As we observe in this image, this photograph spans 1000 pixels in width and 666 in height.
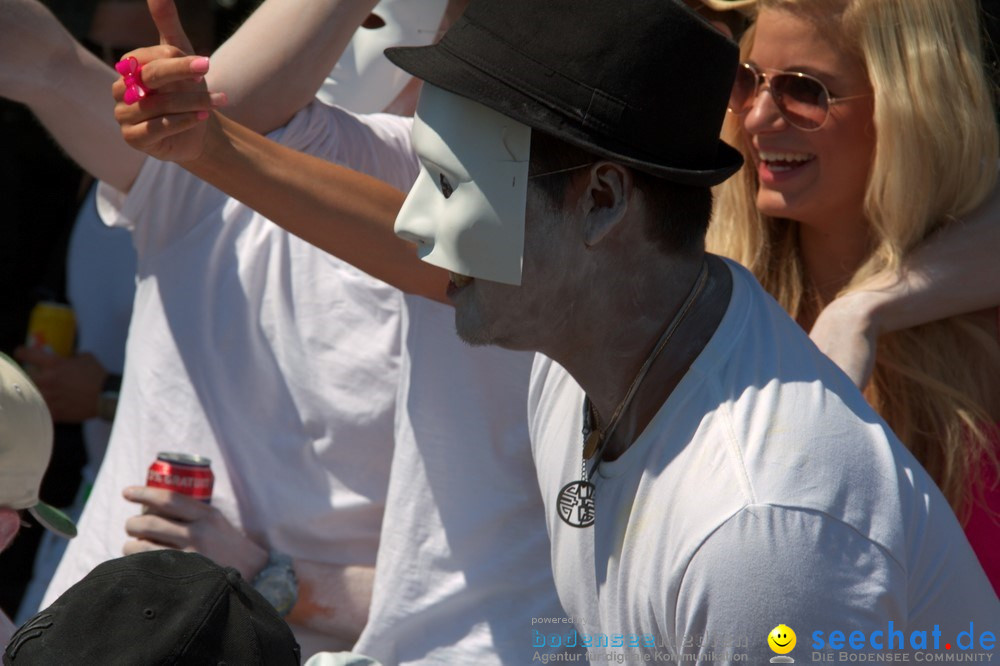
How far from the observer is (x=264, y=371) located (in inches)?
93.9

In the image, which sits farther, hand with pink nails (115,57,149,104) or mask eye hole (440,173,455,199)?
hand with pink nails (115,57,149,104)

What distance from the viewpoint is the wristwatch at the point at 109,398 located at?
3234 millimetres

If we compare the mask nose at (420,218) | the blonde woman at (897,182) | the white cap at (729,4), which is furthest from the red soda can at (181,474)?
the white cap at (729,4)

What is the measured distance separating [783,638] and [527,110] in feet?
2.41

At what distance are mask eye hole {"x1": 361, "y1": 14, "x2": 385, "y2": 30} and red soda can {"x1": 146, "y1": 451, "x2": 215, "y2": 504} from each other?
1.09 m

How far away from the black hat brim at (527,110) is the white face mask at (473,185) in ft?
0.15

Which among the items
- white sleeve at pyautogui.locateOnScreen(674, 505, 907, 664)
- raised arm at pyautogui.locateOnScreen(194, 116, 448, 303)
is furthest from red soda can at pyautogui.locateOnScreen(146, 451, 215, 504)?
white sleeve at pyautogui.locateOnScreen(674, 505, 907, 664)

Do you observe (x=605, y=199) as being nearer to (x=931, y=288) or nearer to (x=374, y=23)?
(x=931, y=288)

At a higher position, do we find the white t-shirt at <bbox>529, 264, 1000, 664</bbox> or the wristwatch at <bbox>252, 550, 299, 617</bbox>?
the white t-shirt at <bbox>529, 264, 1000, 664</bbox>

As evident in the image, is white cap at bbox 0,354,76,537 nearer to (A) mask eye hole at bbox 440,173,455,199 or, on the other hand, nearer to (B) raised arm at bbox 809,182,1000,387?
(A) mask eye hole at bbox 440,173,455,199

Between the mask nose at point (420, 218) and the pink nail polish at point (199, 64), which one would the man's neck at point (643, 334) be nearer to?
the mask nose at point (420, 218)

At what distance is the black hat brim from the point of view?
1555 millimetres

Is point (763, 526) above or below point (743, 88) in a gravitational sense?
below

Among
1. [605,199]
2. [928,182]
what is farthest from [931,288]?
[605,199]
